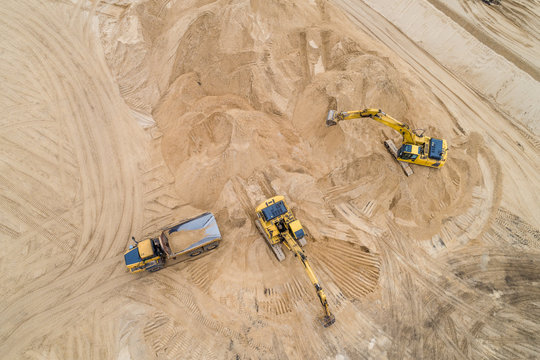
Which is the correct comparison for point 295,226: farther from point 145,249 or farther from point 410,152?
point 410,152

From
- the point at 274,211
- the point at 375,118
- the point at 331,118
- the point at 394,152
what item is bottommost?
the point at 274,211

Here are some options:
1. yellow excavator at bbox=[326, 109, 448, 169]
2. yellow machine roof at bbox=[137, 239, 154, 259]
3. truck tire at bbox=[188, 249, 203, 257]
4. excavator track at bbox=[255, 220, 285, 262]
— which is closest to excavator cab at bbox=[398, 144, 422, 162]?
yellow excavator at bbox=[326, 109, 448, 169]

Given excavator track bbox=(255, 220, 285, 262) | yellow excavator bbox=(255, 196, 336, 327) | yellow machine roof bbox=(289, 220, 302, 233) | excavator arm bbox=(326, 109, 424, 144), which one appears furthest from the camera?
excavator arm bbox=(326, 109, 424, 144)

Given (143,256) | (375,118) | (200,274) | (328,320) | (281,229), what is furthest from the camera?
(375,118)

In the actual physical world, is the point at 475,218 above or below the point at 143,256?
below

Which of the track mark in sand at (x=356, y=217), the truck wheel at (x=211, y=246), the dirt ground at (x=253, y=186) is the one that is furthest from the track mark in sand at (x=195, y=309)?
the track mark in sand at (x=356, y=217)

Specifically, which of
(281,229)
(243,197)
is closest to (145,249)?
(243,197)

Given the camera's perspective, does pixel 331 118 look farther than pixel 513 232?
No

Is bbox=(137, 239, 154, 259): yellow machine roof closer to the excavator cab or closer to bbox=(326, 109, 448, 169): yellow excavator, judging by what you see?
bbox=(326, 109, 448, 169): yellow excavator
